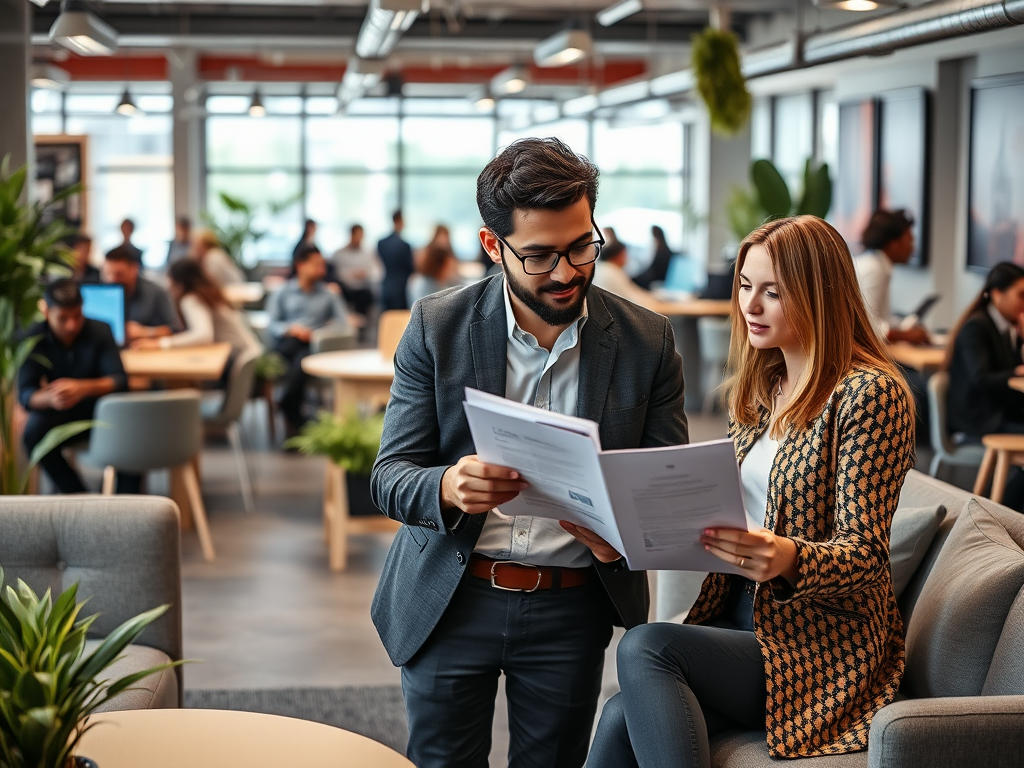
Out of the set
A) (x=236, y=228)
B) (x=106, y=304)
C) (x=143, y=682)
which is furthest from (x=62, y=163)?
(x=143, y=682)

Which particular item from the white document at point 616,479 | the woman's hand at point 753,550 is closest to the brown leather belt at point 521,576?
the white document at point 616,479

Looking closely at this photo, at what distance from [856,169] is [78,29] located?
7.34 metres

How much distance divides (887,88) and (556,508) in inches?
381

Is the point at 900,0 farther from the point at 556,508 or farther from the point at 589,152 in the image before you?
the point at 589,152

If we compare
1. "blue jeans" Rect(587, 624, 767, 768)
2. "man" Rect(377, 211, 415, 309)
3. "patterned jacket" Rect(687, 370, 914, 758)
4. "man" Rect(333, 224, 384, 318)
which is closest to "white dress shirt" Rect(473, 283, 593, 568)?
"blue jeans" Rect(587, 624, 767, 768)

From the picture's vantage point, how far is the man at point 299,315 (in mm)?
8711

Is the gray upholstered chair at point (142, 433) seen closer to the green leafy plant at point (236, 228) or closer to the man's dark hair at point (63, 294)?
the man's dark hair at point (63, 294)

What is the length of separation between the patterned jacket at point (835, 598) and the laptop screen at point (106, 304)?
16.2 ft

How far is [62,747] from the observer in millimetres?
1643

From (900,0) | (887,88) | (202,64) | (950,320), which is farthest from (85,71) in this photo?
(900,0)

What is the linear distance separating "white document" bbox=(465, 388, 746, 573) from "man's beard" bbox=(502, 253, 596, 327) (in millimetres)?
245

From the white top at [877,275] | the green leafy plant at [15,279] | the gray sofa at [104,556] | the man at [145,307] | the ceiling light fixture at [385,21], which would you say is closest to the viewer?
the gray sofa at [104,556]

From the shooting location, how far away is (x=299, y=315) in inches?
356

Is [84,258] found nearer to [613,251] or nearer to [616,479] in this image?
[613,251]
